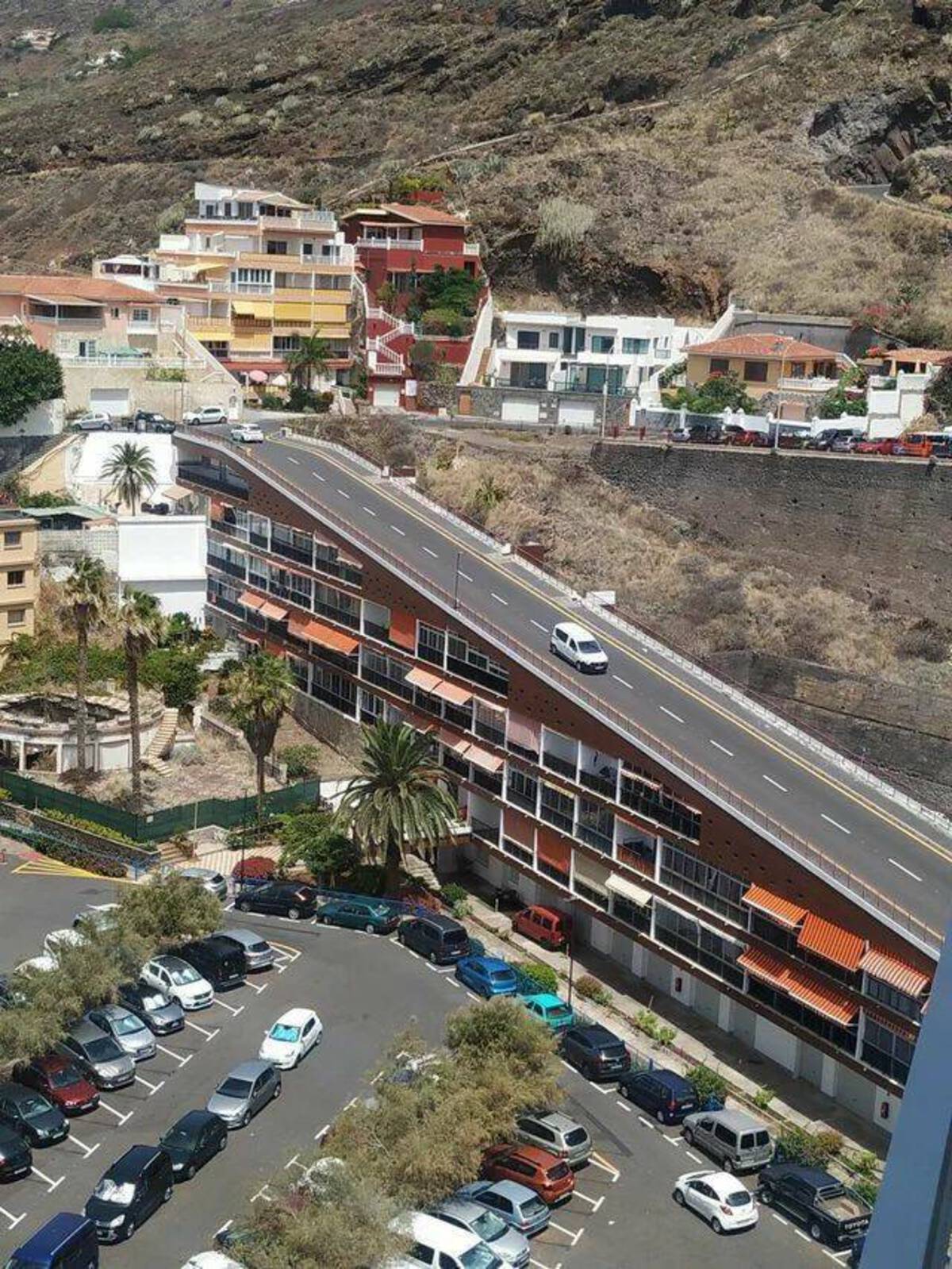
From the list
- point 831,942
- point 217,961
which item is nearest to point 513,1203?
point 831,942

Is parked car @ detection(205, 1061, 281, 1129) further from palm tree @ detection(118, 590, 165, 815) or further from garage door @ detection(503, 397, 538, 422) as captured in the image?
garage door @ detection(503, 397, 538, 422)

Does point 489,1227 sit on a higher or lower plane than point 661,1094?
higher

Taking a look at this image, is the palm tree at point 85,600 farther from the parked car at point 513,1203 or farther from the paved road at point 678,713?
the parked car at point 513,1203

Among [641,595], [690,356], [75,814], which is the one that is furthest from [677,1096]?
[690,356]

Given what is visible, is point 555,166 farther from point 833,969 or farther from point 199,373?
point 833,969

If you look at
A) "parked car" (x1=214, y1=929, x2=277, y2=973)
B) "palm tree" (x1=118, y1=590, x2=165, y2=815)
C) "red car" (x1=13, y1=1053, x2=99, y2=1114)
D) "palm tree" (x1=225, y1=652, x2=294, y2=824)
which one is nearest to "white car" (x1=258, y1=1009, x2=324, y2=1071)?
"parked car" (x1=214, y1=929, x2=277, y2=973)

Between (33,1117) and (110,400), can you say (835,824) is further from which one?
(110,400)
